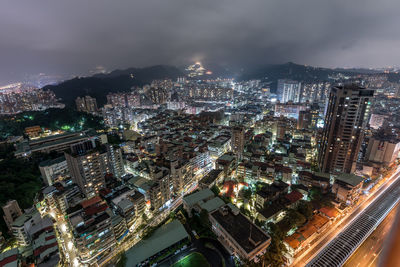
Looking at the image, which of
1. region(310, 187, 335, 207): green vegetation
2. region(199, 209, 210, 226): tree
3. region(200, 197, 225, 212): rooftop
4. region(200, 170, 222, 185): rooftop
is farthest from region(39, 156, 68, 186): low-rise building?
region(310, 187, 335, 207): green vegetation

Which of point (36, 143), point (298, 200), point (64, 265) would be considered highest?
point (36, 143)

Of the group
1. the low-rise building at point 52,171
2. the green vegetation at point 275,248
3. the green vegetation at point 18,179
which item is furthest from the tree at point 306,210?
the low-rise building at point 52,171

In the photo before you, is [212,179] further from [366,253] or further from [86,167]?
[86,167]

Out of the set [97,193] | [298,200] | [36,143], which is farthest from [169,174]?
[36,143]

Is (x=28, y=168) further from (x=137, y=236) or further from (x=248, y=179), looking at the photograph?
(x=248, y=179)

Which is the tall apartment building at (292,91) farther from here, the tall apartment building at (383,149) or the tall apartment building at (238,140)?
the tall apartment building at (238,140)
